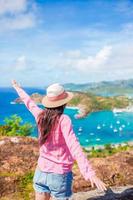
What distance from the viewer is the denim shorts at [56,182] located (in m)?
5.88

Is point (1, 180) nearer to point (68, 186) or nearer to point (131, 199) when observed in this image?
point (131, 199)

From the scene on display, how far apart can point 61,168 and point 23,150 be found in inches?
267

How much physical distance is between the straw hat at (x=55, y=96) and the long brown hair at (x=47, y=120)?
0.07 m

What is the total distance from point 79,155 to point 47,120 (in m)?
0.70

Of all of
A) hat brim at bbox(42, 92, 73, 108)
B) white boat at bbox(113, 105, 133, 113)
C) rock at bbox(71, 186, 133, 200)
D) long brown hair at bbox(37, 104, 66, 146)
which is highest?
white boat at bbox(113, 105, 133, 113)

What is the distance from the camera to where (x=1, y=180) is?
10148mm

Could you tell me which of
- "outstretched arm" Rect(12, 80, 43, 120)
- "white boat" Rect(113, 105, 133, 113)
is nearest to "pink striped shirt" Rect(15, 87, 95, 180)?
"outstretched arm" Rect(12, 80, 43, 120)

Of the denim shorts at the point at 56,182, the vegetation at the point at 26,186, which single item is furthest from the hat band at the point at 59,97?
the vegetation at the point at 26,186

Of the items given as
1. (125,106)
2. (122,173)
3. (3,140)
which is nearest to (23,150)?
(3,140)

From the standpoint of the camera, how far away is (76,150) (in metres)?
5.42

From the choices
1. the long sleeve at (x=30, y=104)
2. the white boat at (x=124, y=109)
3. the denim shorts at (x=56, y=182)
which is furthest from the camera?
the white boat at (x=124, y=109)

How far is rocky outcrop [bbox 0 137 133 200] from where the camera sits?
1003 cm

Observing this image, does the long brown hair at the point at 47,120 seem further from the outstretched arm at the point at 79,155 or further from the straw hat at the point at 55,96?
the outstretched arm at the point at 79,155

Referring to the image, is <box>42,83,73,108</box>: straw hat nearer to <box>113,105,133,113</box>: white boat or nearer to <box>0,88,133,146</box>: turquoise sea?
<box>0,88,133,146</box>: turquoise sea
